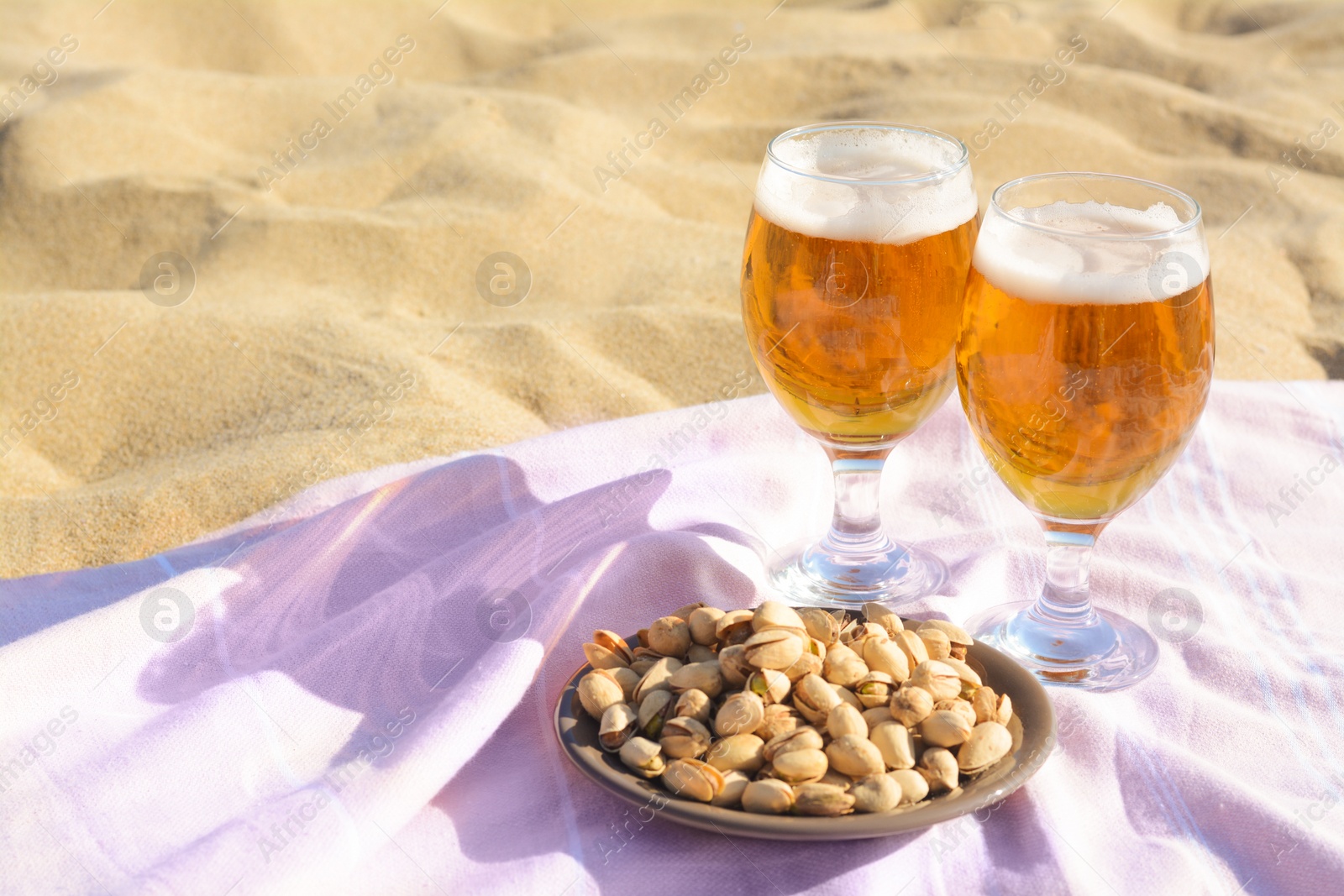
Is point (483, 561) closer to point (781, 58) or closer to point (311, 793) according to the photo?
point (311, 793)

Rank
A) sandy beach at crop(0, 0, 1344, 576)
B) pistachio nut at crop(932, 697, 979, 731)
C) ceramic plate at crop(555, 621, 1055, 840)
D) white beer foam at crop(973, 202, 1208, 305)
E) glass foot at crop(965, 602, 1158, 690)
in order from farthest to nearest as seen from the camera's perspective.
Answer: sandy beach at crop(0, 0, 1344, 576)
glass foot at crop(965, 602, 1158, 690)
white beer foam at crop(973, 202, 1208, 305)
pistachio nut at crop(932, 697, 979, 731)
ceramic plate at crop(555, 621, 1055, 840)

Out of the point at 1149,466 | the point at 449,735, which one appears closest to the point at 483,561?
the point at 449,735

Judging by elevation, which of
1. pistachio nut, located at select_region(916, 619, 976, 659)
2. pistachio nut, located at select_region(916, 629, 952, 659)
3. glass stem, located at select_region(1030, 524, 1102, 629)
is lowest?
glass stem, located at select_region(1030, 524, 1102, 629)

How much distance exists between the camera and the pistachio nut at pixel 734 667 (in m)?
1.30

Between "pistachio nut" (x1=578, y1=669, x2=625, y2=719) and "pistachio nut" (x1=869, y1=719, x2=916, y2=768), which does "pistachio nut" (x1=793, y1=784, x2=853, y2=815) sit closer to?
"pistachio nut" (x1=869, y1=719, x2=916, y2=768)

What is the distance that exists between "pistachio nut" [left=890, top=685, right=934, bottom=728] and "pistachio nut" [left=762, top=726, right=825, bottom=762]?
84 millimetres

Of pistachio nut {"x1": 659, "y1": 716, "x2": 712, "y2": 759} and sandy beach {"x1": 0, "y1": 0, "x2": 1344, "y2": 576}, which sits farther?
sandy beach {"x1": 0, "y1": 0, "x2": 1344, "y2": 576}

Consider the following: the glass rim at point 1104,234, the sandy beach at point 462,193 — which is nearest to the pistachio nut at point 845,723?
the glass rim at point 1104,234

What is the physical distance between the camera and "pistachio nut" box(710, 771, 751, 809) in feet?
3.87

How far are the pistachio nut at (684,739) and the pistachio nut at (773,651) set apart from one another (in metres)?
0.09

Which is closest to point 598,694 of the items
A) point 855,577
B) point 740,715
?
point 740,715

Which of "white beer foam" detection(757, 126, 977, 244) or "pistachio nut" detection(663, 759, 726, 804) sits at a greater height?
"white beer foam" detection(757, 126, 977, 244)

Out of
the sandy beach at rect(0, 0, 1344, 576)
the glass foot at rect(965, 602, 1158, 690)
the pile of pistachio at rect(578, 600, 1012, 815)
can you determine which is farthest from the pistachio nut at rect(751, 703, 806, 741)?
the sandy beach at rect(0, 0, 1344, 576)

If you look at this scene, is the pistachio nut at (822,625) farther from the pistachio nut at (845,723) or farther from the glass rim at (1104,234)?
the glass rim at (1104,234)
